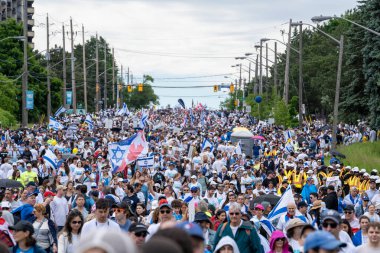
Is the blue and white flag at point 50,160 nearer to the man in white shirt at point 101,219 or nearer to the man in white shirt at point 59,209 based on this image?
the man in white shirt at point 59,209

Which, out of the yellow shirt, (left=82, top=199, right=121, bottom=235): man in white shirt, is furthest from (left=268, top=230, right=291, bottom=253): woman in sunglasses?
the yellow shirt

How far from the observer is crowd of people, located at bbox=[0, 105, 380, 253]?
8288mm

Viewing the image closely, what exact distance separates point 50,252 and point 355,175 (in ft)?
44.3

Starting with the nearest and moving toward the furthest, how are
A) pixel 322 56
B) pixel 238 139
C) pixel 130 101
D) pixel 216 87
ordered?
pixel 238 139 → pixel 322 56 → pixel 216 87 → pixel 130 101

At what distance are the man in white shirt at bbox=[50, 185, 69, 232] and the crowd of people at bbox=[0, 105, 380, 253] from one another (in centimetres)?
2

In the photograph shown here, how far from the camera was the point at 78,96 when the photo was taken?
405 feet

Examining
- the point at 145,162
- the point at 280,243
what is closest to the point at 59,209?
the point at 280,243

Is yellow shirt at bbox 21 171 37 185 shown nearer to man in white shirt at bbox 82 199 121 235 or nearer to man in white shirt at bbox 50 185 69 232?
man in white shirt at bbox 50 185 69 232

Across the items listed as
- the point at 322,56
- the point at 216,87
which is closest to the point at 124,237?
the point at 322,56

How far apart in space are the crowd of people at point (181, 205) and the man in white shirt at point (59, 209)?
0.02m

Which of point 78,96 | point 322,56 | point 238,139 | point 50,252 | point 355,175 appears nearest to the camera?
point 50,252

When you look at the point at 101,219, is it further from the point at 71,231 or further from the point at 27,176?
the point at 27,176

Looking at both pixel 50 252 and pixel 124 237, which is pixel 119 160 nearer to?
pixel 50 252

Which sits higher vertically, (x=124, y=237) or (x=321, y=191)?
(x=124, y=237)
